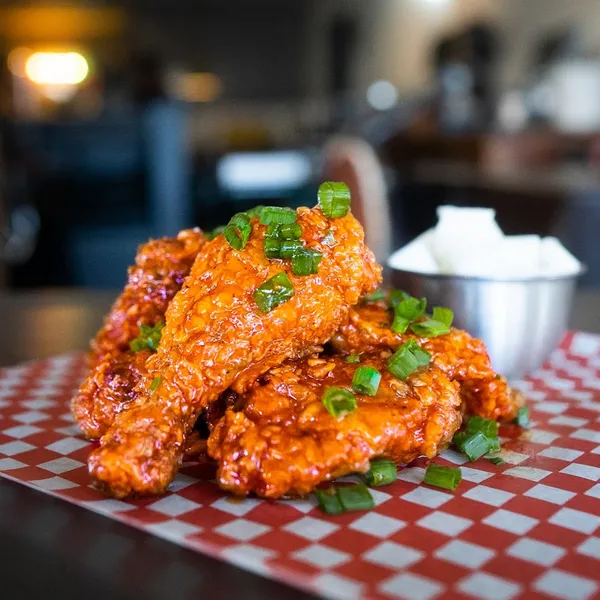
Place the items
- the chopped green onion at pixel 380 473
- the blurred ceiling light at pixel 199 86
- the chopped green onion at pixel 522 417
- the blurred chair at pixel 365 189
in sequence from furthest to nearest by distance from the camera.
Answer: the blurred ceiling light at pixel 199 86
the blurred chair at pixel 365 189
the chopped green onion at pixel 522 417
the chopped green onion at pixel 380 473

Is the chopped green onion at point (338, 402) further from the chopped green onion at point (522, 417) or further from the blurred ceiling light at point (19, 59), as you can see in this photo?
the blurred ceiling light at point (19, 59)

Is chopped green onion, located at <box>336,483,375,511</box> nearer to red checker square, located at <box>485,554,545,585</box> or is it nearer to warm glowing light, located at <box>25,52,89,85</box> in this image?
red checker square, located at <box>485,554,545,585</box>

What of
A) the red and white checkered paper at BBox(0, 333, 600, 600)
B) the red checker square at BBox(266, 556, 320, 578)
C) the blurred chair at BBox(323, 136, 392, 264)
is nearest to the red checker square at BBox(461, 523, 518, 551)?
the red and white checkered paper at BBox(0, 333, 600, 600)

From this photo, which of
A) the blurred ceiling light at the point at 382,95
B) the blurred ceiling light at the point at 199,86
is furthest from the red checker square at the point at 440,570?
the blurred ceiling light at the point at 199,86

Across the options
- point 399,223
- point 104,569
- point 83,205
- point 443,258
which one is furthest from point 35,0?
point 104,569

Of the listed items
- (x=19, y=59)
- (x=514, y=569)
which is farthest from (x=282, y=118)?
(x=514, y=569)

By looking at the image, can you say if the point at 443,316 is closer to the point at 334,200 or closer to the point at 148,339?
the point at 334,200
